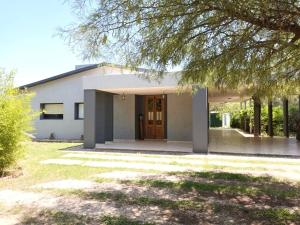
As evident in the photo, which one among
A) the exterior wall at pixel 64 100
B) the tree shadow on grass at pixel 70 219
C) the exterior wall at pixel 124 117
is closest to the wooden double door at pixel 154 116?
the exterior wall at pixel 124 117

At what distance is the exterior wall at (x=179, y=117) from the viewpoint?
19.0m

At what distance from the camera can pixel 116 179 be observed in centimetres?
855

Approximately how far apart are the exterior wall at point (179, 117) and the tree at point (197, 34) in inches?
470

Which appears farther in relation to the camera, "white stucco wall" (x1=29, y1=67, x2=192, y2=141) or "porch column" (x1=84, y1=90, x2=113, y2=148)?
"white stucco wall" (x1=29, y1=67, x2=192, y2=141)

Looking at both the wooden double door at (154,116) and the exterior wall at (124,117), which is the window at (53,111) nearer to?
the exterior wall at (124,117)

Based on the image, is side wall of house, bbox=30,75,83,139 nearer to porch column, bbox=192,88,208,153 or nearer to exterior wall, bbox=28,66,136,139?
exterior wall, bbox=28,66,136,139

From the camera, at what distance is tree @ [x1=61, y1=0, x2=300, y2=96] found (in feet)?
15.5

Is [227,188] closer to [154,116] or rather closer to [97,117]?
[97,117]

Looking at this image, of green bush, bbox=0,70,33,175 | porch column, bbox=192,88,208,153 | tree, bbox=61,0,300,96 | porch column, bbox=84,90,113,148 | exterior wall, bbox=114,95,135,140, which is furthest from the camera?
exterior wall, bbox=114,95,135,140

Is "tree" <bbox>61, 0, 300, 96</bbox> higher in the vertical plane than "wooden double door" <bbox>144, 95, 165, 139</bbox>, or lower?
higher

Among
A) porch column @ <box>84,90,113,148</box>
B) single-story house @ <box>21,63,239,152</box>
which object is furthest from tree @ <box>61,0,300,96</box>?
porch column @ <box>84,90,113,148</box>

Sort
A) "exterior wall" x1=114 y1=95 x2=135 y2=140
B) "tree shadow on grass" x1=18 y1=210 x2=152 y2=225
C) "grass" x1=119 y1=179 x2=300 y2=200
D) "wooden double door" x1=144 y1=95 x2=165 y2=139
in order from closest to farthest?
1. "tree shadow on grass" x1=18 y1=210 x2=152 y2=225
2. "grass" x1=119 y1=179 x2=300 y2=200
3. "wooden double door" x1=144 y1=95 x2=165 y2=139
4. "exterior wall" x1=114 y1=95 x2=135 y2=140

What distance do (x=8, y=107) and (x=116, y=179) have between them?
3.63m

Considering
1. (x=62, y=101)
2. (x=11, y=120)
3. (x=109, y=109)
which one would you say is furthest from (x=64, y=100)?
(x=11, y=120)
